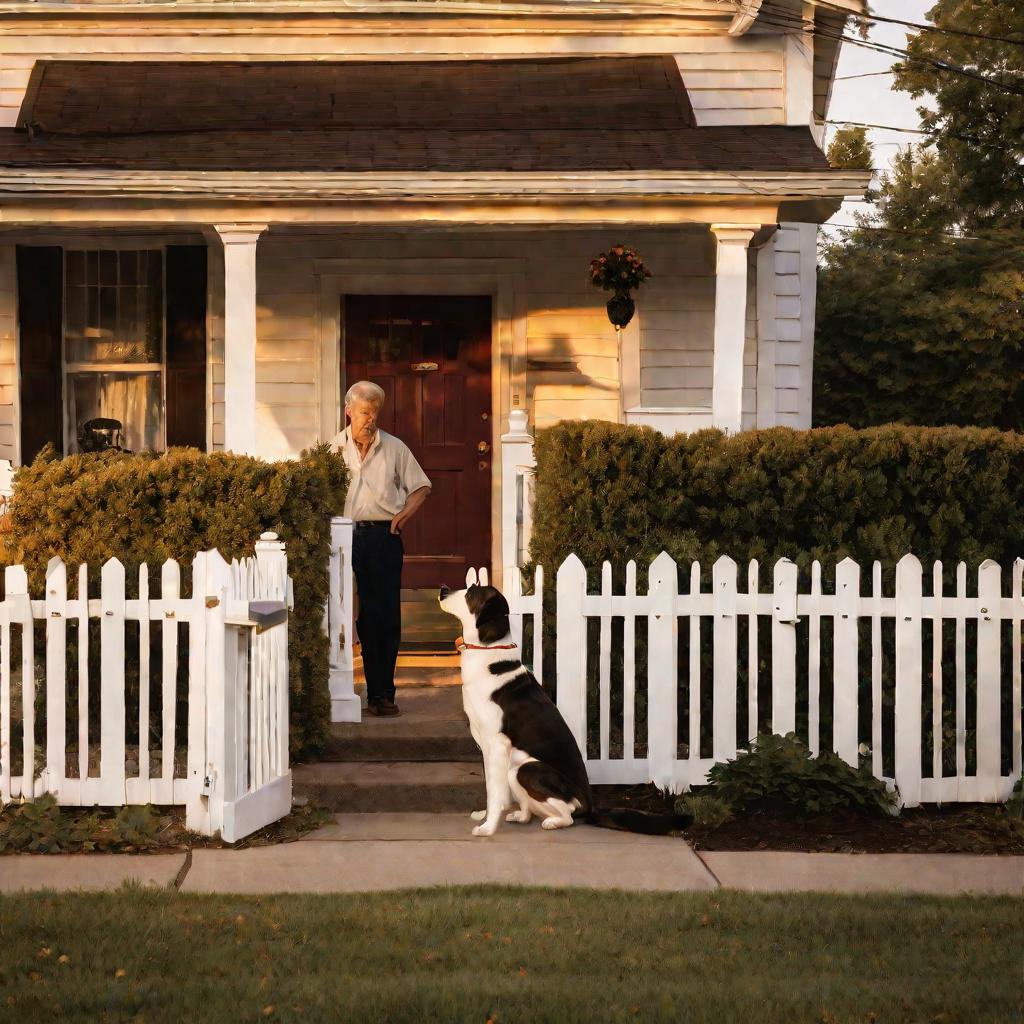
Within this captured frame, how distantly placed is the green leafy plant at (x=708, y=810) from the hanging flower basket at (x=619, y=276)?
5.05 meters

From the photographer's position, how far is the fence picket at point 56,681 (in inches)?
248

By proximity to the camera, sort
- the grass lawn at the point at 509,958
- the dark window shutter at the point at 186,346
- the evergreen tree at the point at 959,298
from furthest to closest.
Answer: the evergreen tree at the point at 959,298, the dark window shutter at the point at 186,346, the grass lawn at the point at 509,958

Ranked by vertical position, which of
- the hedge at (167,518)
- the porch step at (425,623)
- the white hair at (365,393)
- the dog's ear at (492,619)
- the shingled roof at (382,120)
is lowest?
the porch step at (425,623)

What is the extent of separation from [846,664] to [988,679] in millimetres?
645

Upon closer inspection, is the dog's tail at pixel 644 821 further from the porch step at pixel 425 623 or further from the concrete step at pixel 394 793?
the porch step at pixel 425 623

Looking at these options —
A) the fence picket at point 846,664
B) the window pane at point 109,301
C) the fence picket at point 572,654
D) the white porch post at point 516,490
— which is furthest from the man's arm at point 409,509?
the window pane at point 109,301

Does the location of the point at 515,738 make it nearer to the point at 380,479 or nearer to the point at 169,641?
the point at 169,641

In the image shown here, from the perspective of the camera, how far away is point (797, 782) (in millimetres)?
6531

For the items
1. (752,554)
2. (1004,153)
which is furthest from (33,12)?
(1004,153)

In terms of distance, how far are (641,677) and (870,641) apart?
1123mm

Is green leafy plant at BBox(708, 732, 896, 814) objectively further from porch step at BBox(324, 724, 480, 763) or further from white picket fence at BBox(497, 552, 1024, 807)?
porch step at BBox(324, 724, 480, 763)

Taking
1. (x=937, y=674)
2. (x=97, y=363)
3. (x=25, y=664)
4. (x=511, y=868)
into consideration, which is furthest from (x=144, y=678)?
(x=97, y=363)

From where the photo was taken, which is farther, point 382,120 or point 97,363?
point 97,363

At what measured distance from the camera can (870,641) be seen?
7.30 meters
